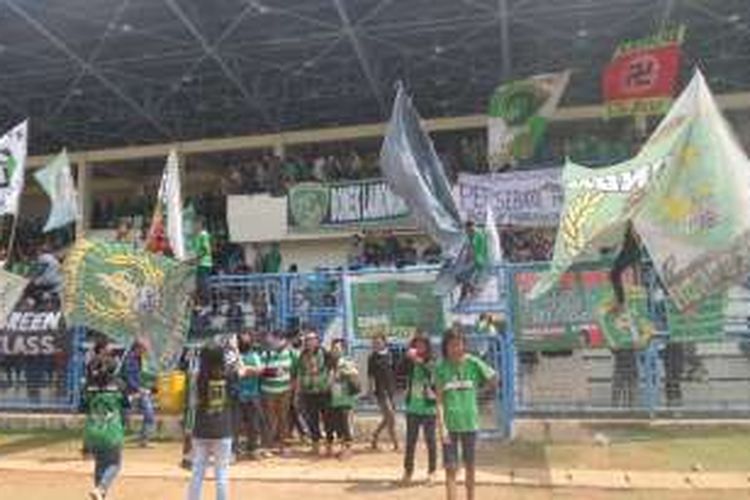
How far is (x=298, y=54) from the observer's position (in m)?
29.7

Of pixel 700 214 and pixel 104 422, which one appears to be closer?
pixel 104 422

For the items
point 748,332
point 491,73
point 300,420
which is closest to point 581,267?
point 748,332

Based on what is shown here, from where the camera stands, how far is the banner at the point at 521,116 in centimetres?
2759

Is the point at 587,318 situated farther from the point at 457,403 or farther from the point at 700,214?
the point at 457,403

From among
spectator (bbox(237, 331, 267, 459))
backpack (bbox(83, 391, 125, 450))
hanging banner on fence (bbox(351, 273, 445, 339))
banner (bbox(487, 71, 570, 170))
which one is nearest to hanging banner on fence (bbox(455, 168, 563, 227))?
banner (bbox(487, 71, 570, 170))

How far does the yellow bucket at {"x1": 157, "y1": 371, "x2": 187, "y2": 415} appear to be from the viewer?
1752cm

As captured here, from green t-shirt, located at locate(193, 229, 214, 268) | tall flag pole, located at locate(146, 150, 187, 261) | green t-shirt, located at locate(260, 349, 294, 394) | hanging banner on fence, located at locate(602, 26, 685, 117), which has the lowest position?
green t-shirt, located at locate(260, 349, 294, 394)

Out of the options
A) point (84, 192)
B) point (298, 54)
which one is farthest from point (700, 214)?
point (84, 192)

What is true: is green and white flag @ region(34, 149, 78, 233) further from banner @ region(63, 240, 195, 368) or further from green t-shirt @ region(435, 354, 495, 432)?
green t-shirt @ region(435, 354, 495, 432)

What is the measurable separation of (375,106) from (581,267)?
18.3m

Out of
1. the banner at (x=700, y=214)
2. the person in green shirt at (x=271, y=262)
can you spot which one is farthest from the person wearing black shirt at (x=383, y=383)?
the person in green shirt at (x=271, y=262)

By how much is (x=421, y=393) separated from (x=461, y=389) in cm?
167

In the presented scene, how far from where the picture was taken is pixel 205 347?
36.6 ft

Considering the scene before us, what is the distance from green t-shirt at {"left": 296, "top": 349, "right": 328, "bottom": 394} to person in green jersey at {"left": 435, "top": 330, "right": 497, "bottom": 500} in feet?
12.8
